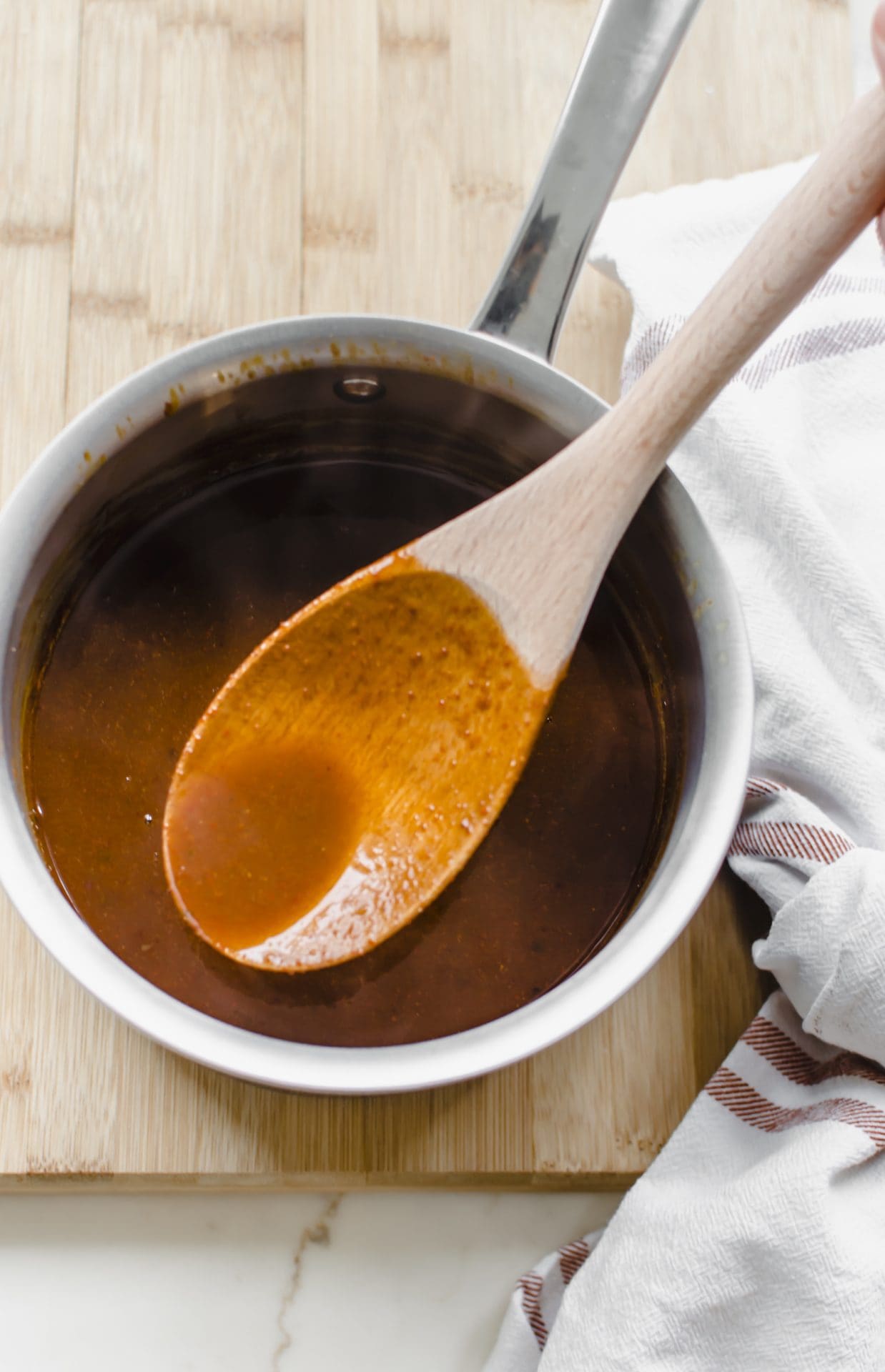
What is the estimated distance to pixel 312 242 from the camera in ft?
2.19

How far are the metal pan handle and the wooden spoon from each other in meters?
0.08

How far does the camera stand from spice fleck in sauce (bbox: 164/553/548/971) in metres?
0.55

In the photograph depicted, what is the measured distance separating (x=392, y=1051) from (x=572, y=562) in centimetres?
22

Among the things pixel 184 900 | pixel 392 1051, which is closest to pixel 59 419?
pixel 184 900

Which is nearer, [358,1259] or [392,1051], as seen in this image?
[392,1051]

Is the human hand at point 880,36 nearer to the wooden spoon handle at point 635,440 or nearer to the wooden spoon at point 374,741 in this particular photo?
the wooden spoon handle at point 635,440

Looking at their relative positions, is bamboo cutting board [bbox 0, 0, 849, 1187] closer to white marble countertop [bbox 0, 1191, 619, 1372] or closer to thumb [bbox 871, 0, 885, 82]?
white marble countertop [bbox 0, 1191, 619, 1372]

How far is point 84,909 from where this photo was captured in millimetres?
564

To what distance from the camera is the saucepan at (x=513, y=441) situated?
457 mm

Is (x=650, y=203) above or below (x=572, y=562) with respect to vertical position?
above

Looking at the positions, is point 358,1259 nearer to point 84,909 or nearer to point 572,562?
point 84,909

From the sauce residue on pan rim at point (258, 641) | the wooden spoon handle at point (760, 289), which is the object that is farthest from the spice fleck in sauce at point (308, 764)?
the wooden spoon handle at point (760, 289)

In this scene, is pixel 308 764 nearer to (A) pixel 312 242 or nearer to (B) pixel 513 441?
(B) pixel 513 441

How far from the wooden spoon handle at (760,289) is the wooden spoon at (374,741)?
60 millimetres
